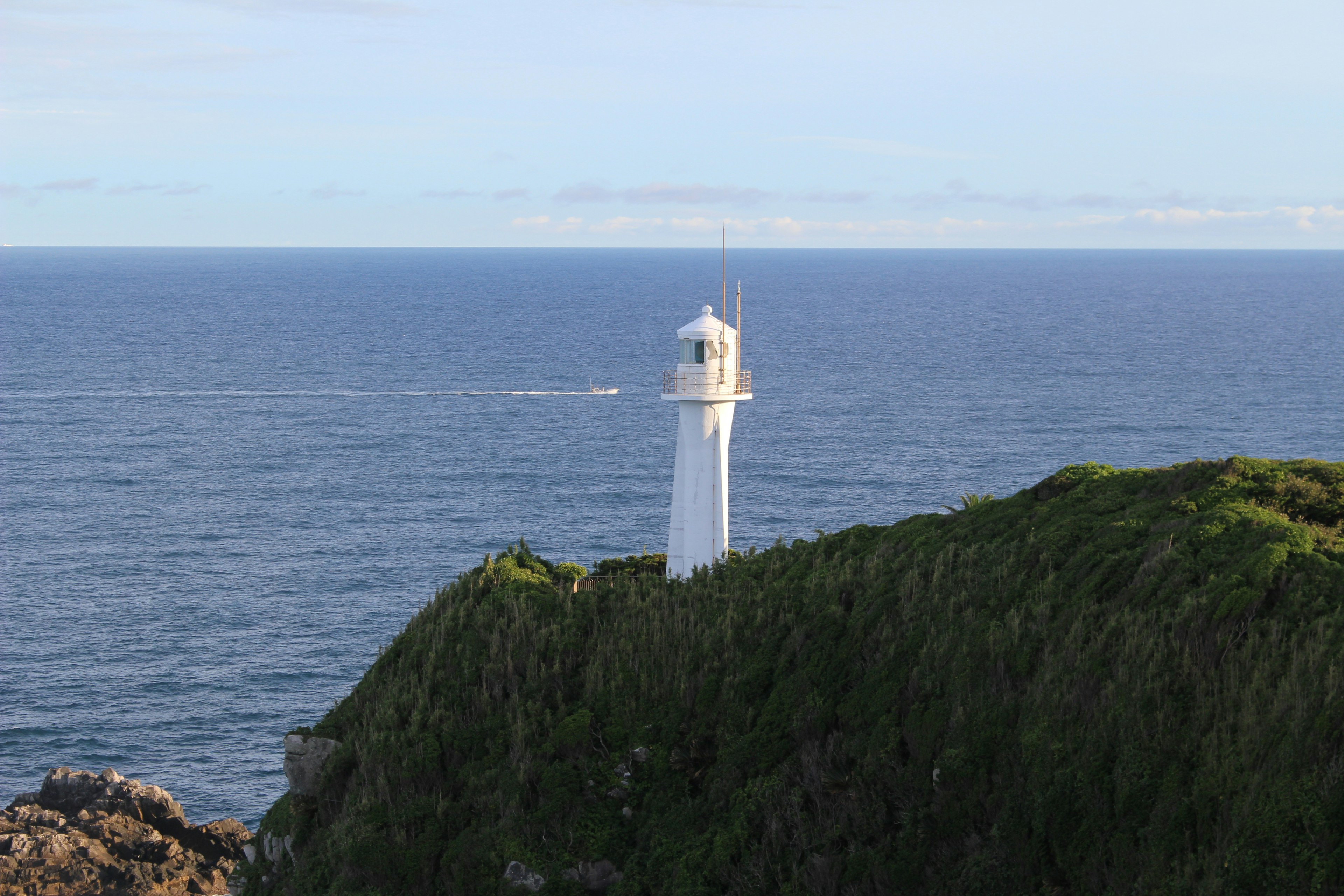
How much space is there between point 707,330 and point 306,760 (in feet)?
54.9

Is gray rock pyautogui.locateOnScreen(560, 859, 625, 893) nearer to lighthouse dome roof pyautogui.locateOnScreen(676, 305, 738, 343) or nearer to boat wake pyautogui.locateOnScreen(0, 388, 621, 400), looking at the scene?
lighthouse dome roof pyautogui.locateOnScreen(676, 305, 738, 343)

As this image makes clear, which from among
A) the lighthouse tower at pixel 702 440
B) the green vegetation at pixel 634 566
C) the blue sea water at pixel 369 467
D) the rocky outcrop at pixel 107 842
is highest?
the lighthouse tower at pixel 702 440

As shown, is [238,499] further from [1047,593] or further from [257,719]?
[1047,593]

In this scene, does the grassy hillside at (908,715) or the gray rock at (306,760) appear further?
the gray rock at (306,760)

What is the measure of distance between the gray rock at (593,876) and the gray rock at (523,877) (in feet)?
1.62

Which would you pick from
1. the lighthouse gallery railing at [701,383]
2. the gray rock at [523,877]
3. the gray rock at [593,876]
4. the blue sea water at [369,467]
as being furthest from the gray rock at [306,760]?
the blue sea water at [369,467]

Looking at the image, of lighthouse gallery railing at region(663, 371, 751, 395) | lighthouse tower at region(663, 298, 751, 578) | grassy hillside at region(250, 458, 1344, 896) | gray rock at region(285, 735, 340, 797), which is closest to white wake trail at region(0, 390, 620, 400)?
lighthouse tower at region(663, 298, 751, 578)

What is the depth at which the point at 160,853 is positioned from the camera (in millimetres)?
37406

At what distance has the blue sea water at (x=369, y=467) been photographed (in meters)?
53.9

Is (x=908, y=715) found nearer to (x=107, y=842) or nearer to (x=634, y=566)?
(x=634, y=566)

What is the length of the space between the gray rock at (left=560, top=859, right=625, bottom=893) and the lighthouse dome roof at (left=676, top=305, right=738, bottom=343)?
1664 cm

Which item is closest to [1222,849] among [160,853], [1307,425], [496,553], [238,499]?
[160,853]

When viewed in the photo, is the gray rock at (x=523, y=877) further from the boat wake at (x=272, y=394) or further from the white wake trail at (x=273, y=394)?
the boat wake at (x=272, y=394)

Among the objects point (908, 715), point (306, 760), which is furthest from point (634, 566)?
point (908, 715)
